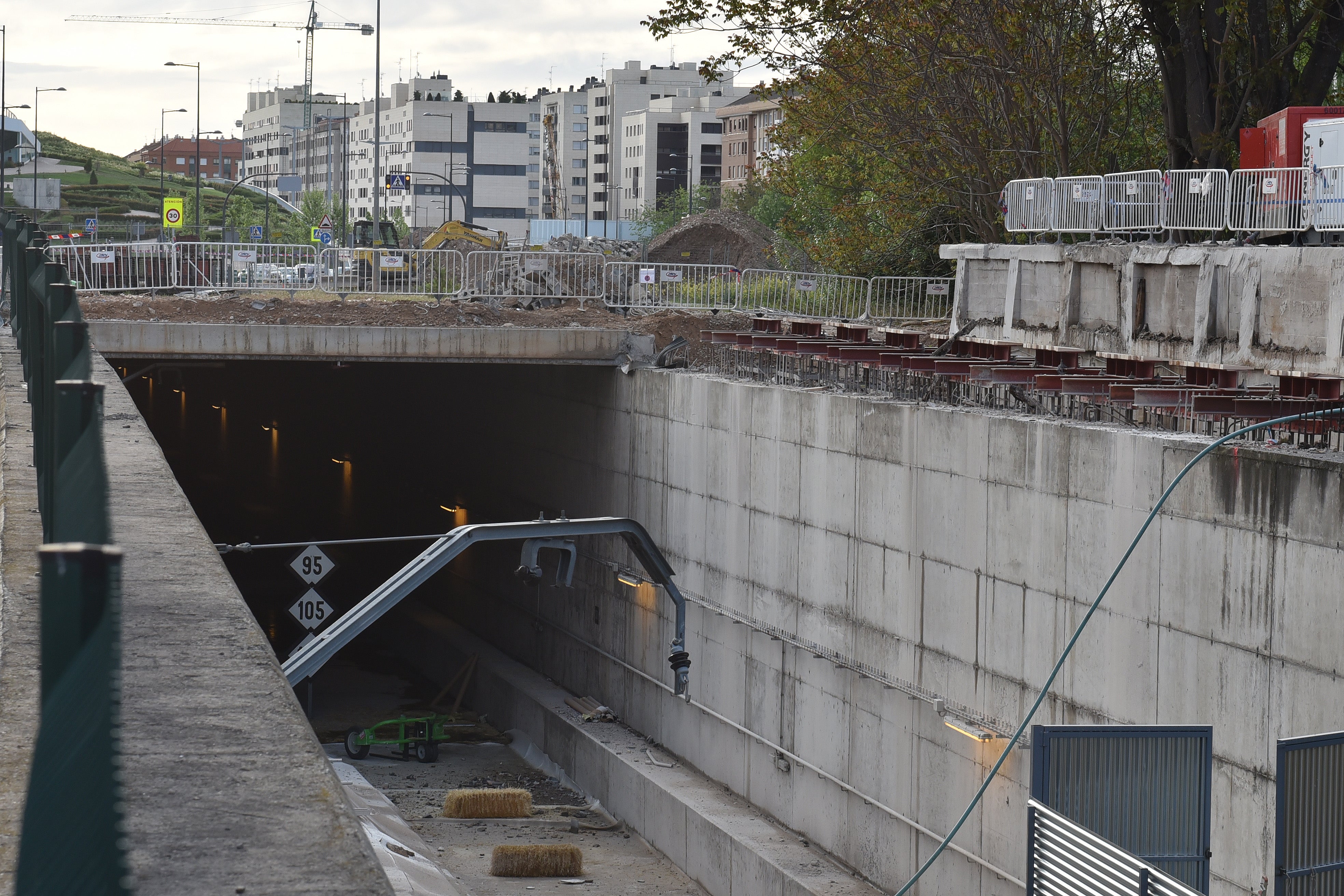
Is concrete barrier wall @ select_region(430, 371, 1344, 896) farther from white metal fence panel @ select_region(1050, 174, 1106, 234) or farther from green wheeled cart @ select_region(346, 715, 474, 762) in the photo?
white metal fence panel @ select_region(1050, 174, 1106, 234)

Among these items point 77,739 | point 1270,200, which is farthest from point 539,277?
point 77,739

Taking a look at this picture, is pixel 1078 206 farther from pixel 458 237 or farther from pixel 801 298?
pixel 458 237

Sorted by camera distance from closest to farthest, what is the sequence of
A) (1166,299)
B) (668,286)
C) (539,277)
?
1. (1166,299)
2. (539,277)
3. (668,286)

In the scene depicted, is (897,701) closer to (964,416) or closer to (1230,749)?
(964,416)

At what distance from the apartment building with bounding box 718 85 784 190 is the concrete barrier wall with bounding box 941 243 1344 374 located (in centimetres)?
10811

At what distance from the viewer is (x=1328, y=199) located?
1956 cm

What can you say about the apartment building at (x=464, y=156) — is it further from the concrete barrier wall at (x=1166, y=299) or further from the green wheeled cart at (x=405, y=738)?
the concrete barrier wall at (x=1166, y=299)

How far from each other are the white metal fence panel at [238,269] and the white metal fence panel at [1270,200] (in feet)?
64.4

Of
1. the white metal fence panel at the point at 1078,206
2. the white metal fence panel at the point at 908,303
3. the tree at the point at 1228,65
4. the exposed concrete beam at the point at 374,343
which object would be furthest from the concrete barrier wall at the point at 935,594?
the tree at the point at 1228,65

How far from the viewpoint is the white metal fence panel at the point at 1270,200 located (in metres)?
20.3

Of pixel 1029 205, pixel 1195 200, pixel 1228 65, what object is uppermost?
pixel 1228 65

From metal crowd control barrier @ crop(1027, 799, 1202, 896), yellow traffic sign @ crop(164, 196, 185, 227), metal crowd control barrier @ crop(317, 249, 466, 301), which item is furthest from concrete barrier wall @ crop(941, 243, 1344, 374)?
yellow traffic sign @ crop(164, 196, 185, 227)

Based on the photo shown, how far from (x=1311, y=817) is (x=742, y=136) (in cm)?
14026

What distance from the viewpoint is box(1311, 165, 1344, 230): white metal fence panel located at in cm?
Result: 1934
